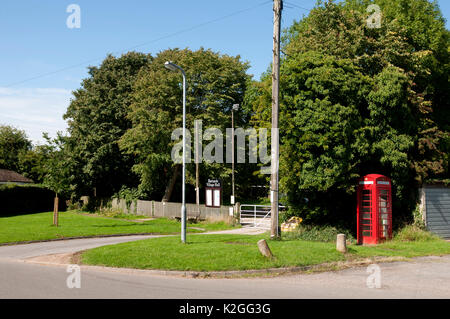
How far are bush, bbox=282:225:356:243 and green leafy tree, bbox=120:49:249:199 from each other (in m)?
18.2

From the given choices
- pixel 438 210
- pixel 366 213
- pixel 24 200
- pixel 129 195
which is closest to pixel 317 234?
pixel 366 213

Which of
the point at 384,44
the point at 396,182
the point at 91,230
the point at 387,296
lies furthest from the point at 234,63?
the point at 387,296

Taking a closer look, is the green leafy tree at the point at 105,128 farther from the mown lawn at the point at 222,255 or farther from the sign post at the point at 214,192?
the mown lawn at the point at 222,255

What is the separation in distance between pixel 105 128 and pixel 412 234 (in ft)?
111

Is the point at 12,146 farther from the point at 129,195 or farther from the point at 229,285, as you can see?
the point at 229,285

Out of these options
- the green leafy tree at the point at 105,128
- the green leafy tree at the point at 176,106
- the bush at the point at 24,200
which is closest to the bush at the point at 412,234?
the green leafy tree at the point at 176,106

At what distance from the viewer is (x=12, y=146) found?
81.9 meters

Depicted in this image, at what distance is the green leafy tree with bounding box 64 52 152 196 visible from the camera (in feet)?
141

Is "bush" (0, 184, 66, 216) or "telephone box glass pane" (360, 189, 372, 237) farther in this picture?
"bush" (0, 184, 66, 216)

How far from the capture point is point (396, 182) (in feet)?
64.5

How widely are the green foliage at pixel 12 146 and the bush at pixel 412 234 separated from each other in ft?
234

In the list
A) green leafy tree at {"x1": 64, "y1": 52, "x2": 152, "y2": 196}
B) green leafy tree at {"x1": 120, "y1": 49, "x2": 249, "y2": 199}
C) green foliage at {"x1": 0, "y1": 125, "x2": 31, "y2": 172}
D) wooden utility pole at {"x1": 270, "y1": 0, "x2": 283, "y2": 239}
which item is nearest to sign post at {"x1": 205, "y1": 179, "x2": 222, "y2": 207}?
green leafy tree at {"x1": 120, "y1": 49, "x2": 249, "y2": 199}

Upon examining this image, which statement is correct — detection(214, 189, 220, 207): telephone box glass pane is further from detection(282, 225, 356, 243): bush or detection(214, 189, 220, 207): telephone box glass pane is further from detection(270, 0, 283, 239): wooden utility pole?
detection(270, 0, 283, 239): wooden utility pole
